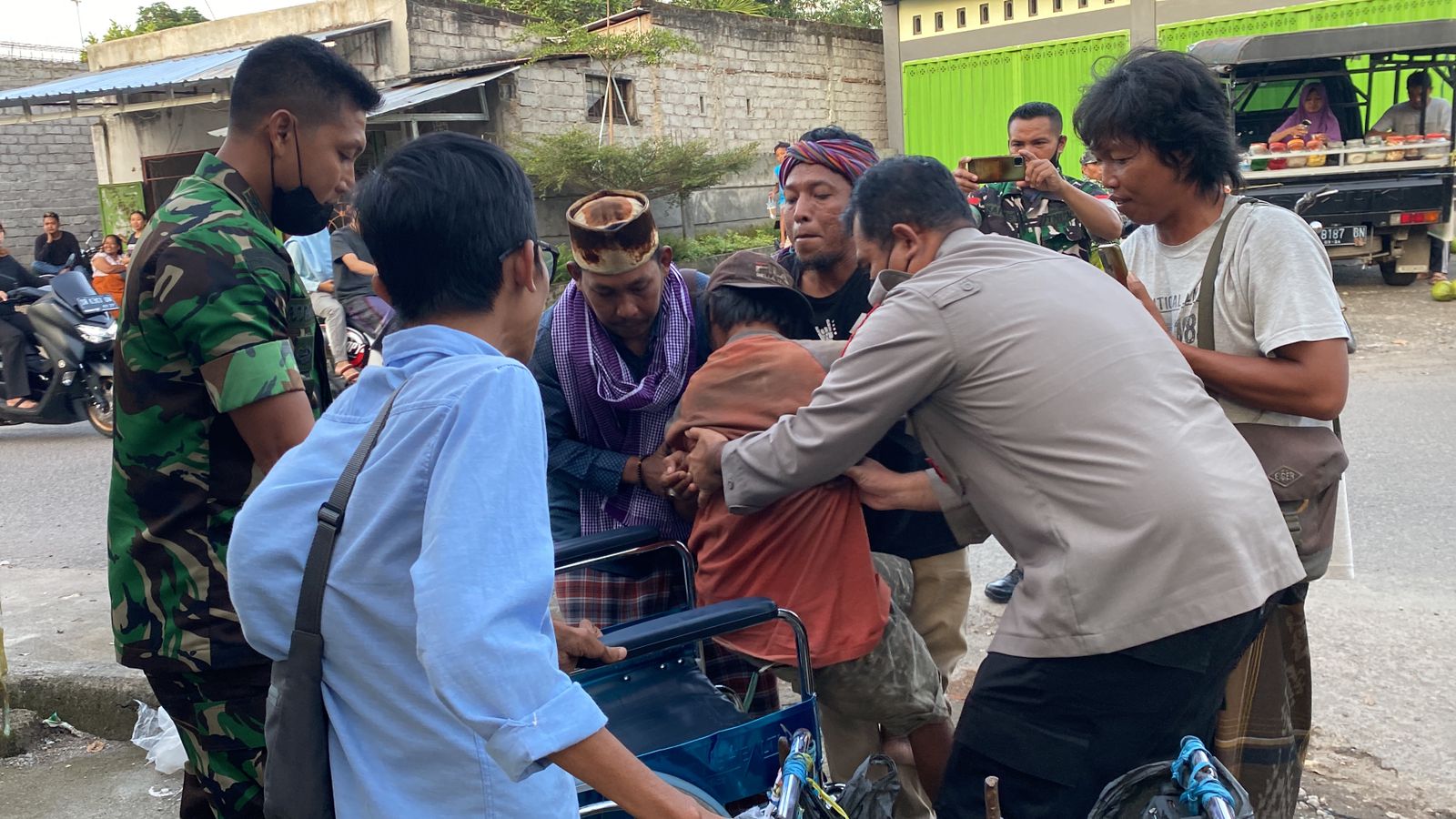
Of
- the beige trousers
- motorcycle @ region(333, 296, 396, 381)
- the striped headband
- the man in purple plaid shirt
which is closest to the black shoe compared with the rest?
the beige trousers

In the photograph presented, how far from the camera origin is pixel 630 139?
51.4 feet

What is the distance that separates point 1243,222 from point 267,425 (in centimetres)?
177

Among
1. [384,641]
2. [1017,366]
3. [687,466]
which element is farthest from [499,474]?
[687,466]

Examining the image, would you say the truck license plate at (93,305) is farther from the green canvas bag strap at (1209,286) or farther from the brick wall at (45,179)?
the brick wall at (45,179)

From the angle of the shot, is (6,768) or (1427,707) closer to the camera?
(1427,707)

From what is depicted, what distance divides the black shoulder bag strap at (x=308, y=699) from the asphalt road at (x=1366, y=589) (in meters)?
2.37

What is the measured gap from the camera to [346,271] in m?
7.96

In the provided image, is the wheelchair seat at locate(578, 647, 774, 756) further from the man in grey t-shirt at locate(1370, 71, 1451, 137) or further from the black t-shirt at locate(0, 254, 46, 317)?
the man in grey t-shirt at locate(1370, 71, 1451, 137)

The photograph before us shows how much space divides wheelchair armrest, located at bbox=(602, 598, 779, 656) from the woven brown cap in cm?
85

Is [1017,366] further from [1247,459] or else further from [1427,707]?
[1427,707]

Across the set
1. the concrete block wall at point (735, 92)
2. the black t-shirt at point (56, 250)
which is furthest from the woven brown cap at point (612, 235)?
the black t-shirt at point (56, 250)

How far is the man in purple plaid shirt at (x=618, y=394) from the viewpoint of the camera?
2.59 metres

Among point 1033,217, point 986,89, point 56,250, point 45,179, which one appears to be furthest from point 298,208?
point 45,179

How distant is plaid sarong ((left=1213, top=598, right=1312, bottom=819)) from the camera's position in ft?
7.14
